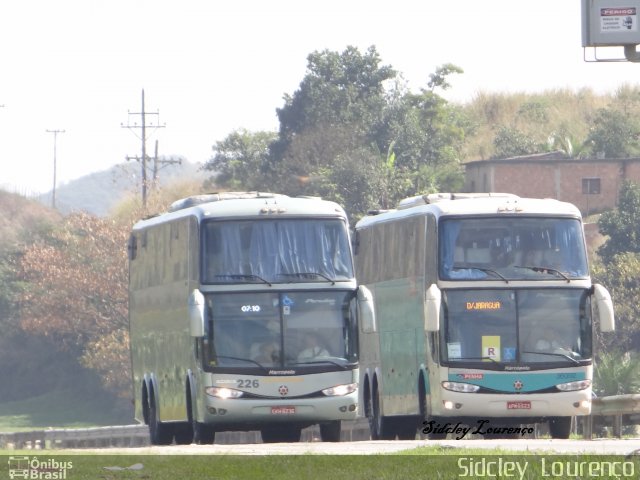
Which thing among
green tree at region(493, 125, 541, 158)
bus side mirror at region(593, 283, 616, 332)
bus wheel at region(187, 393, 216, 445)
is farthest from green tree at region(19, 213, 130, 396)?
bus side mirror at region(593, 283, 616, 332)

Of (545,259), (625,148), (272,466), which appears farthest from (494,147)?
(272,466)

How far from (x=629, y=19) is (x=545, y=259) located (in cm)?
510

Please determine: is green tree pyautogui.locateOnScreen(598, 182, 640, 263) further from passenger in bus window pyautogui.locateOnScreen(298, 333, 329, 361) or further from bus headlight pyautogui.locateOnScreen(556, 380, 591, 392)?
passenger in bus window pyautogui.locateOnScreen(298, 333, 329, 361)

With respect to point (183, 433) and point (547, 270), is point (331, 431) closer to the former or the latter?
point (183, 433)

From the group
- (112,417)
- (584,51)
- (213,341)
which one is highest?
(584,51)

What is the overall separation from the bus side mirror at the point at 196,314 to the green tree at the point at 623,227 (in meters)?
60.1

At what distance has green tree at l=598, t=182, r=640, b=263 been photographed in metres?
84.9

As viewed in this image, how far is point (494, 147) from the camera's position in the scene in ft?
394

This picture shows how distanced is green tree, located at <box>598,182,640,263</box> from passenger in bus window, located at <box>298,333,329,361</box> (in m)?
59.0

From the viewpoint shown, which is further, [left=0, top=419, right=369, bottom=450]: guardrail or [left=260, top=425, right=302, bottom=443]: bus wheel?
[left=0, top=419, right=369, bottom=450]: guardrail

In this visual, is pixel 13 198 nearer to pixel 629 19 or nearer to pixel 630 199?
pixel 630 199

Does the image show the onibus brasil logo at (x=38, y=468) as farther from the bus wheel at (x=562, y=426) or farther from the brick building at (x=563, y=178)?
the brick building at (x=563, y=178)

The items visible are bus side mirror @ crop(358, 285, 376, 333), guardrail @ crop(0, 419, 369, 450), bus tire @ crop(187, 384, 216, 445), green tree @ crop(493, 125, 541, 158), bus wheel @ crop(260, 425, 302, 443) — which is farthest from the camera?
green tree @ crop(493, 125, 541, 158)

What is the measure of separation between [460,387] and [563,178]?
68945 millimetres
